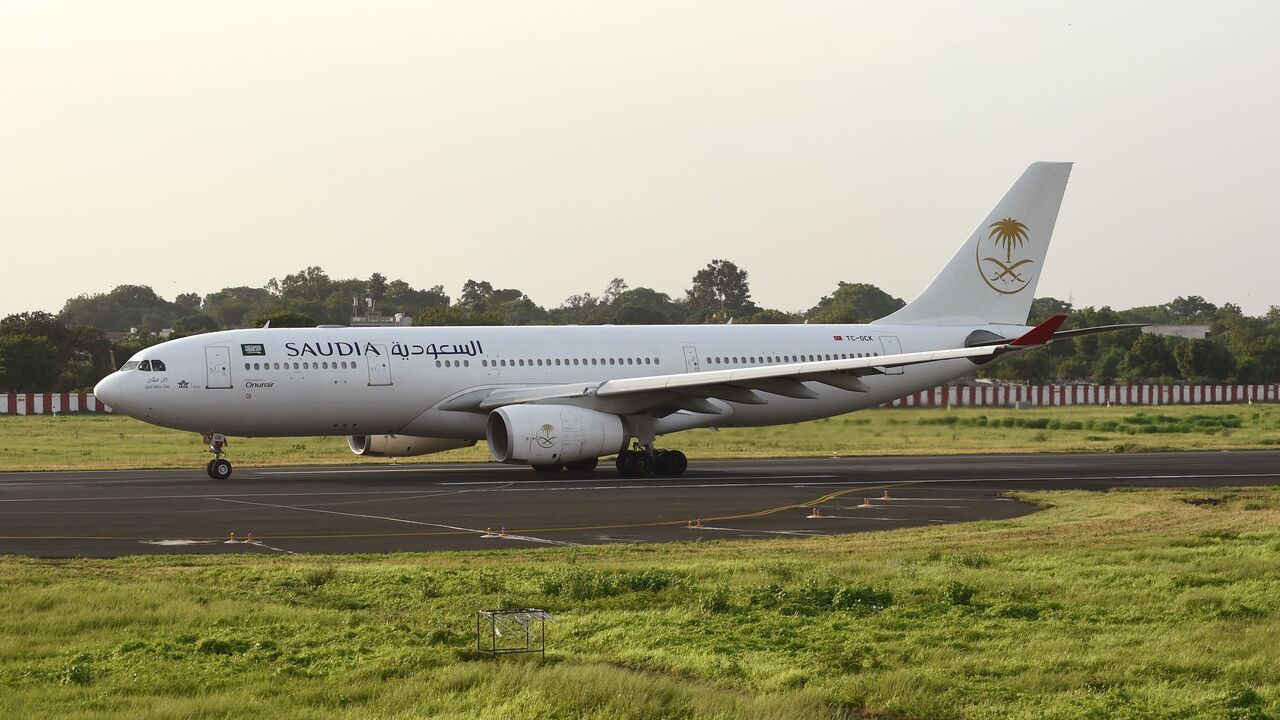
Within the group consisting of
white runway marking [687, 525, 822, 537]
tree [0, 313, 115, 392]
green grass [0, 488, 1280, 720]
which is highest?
tree [0, 313, 115, 392]

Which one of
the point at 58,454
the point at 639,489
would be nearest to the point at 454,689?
the point at 639,489

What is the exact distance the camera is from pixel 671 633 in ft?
39.5

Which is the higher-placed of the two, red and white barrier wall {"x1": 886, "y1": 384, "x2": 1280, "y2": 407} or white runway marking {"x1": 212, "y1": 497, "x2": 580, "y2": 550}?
red and white barrier wall {"x1": 886, "y1": 384, "x2": 1280, "y2": 407}

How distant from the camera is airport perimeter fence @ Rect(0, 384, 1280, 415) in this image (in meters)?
60.6

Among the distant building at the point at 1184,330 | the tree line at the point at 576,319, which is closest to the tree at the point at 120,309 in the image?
the tree line at the point at 576,319

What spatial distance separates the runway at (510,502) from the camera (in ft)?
66.7

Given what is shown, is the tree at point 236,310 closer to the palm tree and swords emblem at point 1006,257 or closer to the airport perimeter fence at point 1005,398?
the airport perimeter fence at point 1005,398

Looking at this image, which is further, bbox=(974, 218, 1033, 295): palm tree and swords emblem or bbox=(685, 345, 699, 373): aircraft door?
bbox=(974, 218, 1033, 295): palm tree and swords emblem

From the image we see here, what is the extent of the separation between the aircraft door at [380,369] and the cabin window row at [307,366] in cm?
34

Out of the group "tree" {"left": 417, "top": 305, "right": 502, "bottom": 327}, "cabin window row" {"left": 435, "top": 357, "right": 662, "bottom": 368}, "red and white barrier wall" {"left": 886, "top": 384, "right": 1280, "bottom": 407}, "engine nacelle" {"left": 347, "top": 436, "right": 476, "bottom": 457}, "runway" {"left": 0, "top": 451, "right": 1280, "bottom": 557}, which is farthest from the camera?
"tree" {"left": 417, "top": 305, "right": 502, "bottom": 327}

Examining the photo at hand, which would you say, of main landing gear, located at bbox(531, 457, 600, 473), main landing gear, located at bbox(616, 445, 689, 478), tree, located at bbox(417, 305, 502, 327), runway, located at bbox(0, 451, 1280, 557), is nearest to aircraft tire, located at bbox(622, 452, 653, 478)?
main landing gear, located at bbox(616, 445, 689, 478)

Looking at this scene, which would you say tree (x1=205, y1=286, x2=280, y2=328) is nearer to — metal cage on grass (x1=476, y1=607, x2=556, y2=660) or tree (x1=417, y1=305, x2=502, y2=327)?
tree (x1=417, y1=305, x2=502, y2=327)

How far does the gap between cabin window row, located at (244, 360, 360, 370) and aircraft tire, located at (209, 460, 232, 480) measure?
226 cm

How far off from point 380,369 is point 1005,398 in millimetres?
39403
